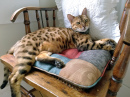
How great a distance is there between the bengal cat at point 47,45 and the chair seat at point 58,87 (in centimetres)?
7

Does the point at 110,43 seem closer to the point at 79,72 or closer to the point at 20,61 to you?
the point at 79,72

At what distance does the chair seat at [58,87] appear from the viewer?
45 cm

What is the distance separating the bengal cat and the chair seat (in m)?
0.07

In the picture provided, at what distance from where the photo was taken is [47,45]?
0.74 m

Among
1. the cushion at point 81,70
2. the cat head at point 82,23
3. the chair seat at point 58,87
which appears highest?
the cat head at point 82,23

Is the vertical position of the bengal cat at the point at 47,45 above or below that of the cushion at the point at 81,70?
above

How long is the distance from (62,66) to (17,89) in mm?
265

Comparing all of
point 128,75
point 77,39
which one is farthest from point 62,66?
point 128,75

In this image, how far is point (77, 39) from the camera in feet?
2.88

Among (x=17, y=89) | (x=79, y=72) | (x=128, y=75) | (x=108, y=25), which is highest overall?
(x=108, y=25)

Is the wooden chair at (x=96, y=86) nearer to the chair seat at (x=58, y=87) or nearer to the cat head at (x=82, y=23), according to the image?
the chair seat at (x=58, y=87)

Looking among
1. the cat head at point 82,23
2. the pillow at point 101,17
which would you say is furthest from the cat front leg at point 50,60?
the pillow at point 101,17

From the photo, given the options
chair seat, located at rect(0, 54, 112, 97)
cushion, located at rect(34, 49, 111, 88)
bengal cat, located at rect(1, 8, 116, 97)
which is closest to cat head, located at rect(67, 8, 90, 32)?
bengal cat, located at rect(1, 8, 116, 97)

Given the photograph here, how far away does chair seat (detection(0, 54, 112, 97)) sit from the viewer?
454 millimetres
